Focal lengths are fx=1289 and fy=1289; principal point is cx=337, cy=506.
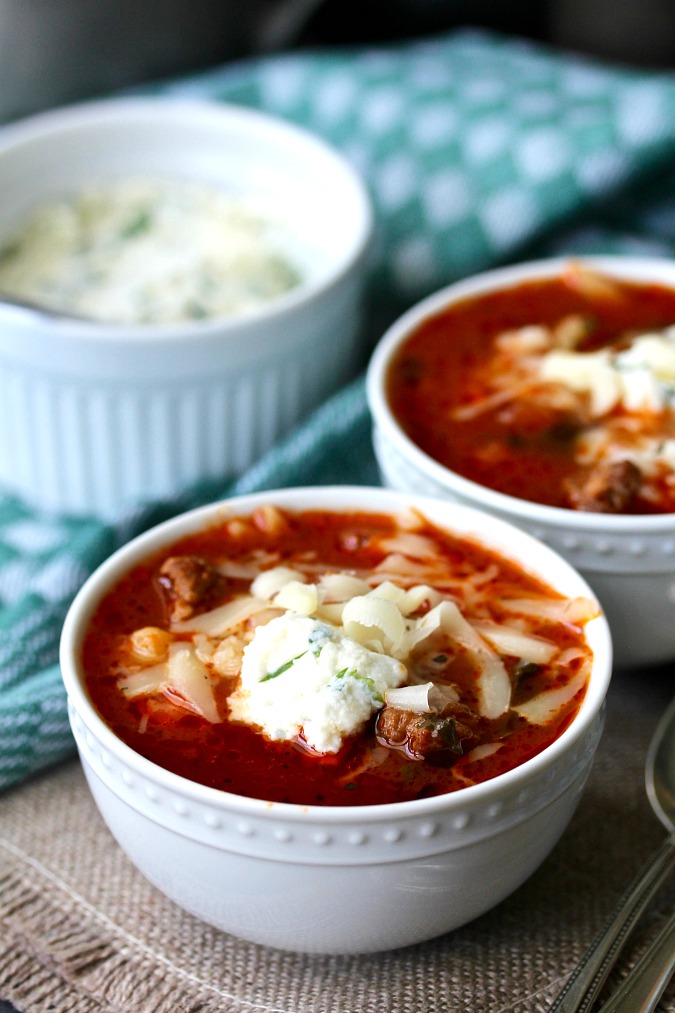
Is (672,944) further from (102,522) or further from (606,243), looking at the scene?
(606,243)

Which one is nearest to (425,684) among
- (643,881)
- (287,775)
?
(287,775)

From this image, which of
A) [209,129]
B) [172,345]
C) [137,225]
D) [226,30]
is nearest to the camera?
[172,345]

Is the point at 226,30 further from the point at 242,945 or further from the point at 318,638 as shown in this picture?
the point at 242,945

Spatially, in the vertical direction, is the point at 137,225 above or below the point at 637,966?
above

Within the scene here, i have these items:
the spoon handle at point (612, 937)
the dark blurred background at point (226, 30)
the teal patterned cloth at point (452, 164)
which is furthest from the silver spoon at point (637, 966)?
the dark blurred background at point (226, 30)

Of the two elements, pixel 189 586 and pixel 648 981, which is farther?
pixel 189 586

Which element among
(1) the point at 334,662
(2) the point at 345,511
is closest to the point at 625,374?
(2) the point at 345,511
